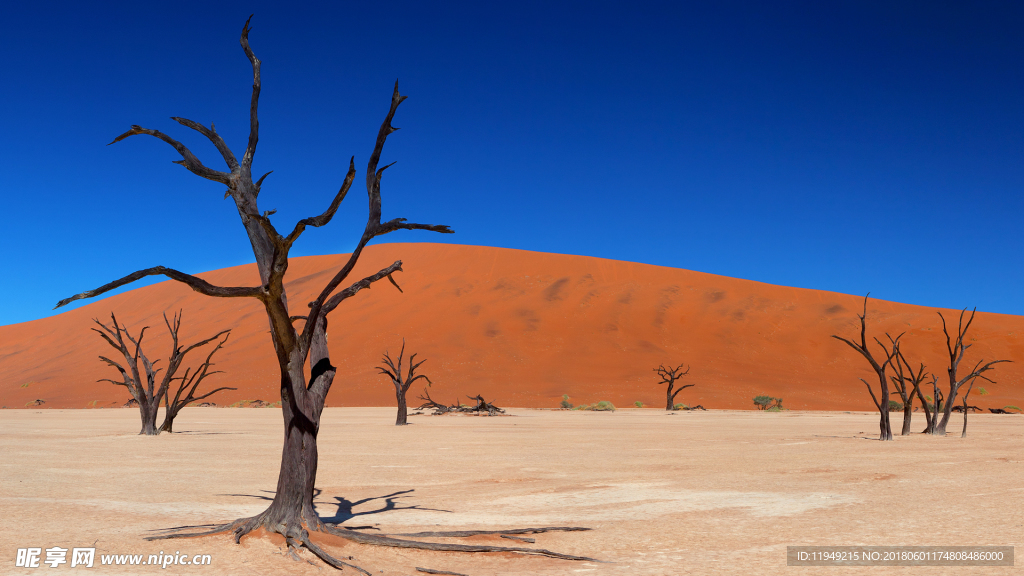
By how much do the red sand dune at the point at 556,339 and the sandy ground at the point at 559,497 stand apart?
28.9m

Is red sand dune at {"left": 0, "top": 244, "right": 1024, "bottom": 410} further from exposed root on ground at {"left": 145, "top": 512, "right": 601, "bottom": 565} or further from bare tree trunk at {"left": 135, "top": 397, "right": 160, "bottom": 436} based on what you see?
exposed root on ground at {"left": 145, "top": 512, "right": 601, "bottom": 565}

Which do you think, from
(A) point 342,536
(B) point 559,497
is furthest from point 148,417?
(A) point 342,536

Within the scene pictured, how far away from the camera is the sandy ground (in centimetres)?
601

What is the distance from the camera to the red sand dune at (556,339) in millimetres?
48281

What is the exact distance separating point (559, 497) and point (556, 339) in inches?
1888

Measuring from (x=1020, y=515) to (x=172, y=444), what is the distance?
16.7 m

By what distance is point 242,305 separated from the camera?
7600 centimetres

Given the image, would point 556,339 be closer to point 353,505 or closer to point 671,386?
point 671,386

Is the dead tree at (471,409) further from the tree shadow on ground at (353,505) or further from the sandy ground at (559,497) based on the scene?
the tree shadow on ground at (353,505)

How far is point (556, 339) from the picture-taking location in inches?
2256

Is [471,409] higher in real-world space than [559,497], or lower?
lower

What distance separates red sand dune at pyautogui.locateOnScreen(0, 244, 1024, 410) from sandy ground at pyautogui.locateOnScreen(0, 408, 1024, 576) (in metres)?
28.9

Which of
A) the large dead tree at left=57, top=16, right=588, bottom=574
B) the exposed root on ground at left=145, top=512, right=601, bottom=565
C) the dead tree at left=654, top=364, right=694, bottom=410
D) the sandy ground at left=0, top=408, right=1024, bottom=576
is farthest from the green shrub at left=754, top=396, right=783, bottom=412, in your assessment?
the large dead tree at left=57, top=16, right=588, bottom=574

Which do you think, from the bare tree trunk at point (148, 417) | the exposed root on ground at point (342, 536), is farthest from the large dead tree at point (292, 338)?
the bare tree trunk at point (148, 417)
